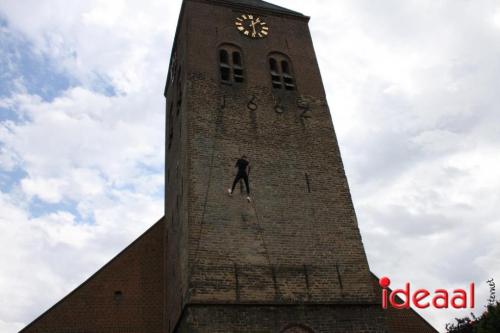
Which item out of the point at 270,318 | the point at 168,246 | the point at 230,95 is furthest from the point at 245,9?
the point at 270,318

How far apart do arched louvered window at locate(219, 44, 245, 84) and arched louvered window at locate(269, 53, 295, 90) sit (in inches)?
46.7

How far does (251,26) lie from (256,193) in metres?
7.95

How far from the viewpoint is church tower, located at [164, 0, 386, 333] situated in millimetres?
13828

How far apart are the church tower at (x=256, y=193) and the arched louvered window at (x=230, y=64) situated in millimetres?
46

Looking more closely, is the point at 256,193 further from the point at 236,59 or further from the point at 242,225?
the point at 236,59

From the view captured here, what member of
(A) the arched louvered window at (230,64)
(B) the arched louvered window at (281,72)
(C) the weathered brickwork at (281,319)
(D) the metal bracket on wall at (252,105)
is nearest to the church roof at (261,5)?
(A) the arched louvered window at (230,64)

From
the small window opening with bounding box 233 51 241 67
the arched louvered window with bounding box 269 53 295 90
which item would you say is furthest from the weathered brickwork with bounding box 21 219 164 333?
the arched louvered window with bounding box 269 53 295 90

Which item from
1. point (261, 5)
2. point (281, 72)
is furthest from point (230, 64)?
point (261, 5)

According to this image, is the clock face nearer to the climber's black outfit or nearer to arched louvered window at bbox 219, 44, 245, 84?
arched louvered window at bbox 219, 44, 245, 84

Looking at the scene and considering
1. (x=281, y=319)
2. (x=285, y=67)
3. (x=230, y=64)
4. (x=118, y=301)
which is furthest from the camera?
(x=285, y=67)

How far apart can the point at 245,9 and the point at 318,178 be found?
8255 mm

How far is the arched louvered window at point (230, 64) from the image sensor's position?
61.8 feet

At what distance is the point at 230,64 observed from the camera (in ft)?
63.2

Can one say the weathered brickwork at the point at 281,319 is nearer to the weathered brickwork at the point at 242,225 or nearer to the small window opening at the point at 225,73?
the weathered brickwork at the point at 242,225
